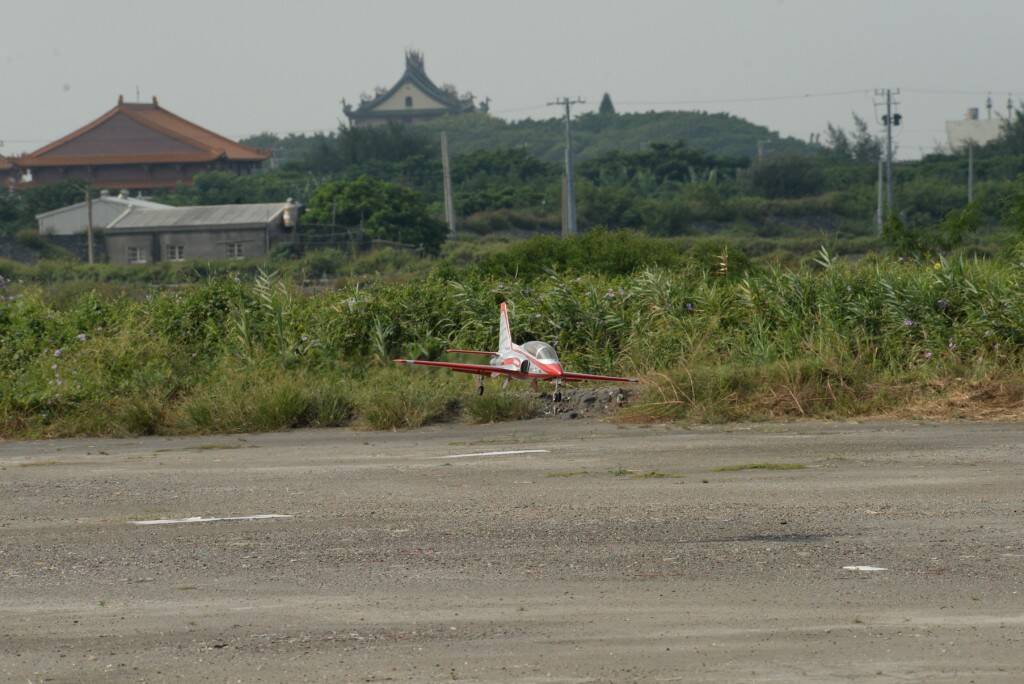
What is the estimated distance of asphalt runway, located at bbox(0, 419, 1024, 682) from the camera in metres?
6.19

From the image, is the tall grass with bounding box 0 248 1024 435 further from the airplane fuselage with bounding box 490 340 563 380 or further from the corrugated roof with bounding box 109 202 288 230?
the corrugated roof with bounding box 109 202 288 230

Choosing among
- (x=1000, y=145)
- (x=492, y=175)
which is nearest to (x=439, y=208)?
(x=492, y=175)

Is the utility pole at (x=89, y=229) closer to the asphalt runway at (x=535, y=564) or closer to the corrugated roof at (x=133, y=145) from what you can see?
the corrugated roof at (x=133, y=145)

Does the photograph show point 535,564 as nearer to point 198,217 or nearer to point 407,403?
point 407,403

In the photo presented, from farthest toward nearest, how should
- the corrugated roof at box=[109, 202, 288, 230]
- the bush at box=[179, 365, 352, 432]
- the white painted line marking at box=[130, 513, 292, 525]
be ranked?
1. the corrugated roof at box=[109, 202, 288, 230]
2. the bush at box=[179, 365, 352, 432]
3. the white painted line marking at box=[130, 513, 292, 525]

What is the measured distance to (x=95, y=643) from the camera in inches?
259

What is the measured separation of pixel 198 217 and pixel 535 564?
7385cm

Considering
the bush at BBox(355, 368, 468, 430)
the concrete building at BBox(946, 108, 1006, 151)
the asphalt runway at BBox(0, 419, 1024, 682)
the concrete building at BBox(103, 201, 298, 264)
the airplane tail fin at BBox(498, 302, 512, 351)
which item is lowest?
the asphalt runway at BBox(0, 419, 1024, 682)

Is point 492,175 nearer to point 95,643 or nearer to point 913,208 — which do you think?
point 913,208

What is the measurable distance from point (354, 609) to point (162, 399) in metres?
9.75

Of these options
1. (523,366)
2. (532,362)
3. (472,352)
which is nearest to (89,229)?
(472,352)

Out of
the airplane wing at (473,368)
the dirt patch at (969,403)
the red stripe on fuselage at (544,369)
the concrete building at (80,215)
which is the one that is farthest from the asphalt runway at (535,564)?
the concrete building at (80,215)

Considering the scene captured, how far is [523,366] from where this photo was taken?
15961 millimetres

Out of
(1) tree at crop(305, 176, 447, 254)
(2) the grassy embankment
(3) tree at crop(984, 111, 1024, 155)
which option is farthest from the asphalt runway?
(3) tree at crop(984, 111, 1024, 155)
